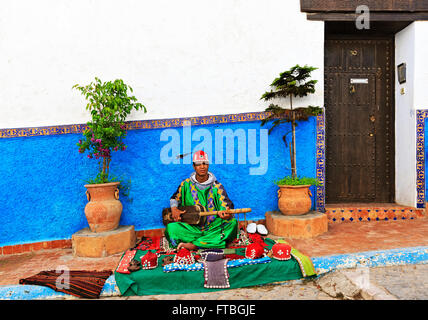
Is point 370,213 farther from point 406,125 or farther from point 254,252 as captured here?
point 254,252

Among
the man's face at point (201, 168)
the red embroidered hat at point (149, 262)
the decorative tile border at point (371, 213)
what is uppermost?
the man's face at point (201, 168)

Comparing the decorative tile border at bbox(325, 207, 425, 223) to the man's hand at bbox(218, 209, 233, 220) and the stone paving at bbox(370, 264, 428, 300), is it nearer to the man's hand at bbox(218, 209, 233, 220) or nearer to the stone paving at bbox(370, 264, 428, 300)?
the stone paving at bbox(370, 264, 428, 300)

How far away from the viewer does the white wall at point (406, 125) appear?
15.6 ft

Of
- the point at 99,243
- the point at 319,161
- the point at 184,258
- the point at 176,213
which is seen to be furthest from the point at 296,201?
the point at 99,243

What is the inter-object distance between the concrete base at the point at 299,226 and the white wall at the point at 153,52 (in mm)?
1748

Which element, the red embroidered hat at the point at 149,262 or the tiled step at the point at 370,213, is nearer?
the red embroidered hat at the point at 149,262

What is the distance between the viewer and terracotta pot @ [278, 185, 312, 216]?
408cm

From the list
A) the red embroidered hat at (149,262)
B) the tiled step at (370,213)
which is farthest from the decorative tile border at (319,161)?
the red embroidered hat at (149,262)

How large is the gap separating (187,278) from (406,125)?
440 centimetres

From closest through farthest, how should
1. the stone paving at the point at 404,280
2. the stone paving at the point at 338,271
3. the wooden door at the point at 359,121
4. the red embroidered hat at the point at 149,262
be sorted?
the stone paving at the point at 404,280 → the stone paving at the point at 338,271 → the red embroidered hat at the point at 149,262 → the wooden door at the point at 359,121

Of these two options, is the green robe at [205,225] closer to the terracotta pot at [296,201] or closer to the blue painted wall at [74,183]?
the blue painted wall at [74,183]

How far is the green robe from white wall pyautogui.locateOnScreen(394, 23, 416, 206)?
3181 millimetres

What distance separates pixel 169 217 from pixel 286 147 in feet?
6.91

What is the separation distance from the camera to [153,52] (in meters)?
4.45
